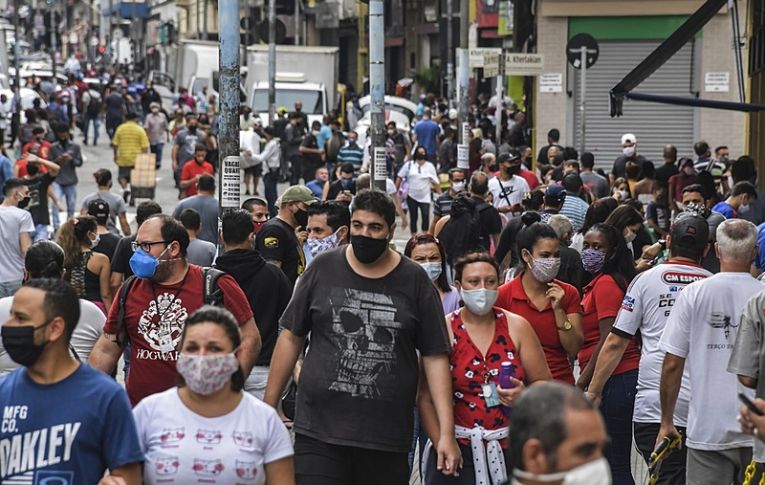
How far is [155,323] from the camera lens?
745cm

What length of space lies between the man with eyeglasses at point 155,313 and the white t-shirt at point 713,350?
205 cm

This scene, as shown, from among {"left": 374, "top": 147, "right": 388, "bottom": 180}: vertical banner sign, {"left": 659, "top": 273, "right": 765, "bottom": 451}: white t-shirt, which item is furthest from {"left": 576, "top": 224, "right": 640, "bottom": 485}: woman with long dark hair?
{"left": 374, "top": 147, "right": 388, "bottom": 180}: vertical banner sign

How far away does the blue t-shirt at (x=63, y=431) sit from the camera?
5.39 m

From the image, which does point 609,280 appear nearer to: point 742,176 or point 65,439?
point 65,439

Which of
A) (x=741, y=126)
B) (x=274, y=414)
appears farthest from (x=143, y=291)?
(x=741, y=126)

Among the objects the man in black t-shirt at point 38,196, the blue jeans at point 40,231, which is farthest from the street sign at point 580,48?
the blue jeans at point 40,231

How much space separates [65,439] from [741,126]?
83.8ft

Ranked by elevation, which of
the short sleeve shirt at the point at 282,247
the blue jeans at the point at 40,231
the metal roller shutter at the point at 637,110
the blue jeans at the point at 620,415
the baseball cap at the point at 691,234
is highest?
the metal roller shutter at the point at 637,110

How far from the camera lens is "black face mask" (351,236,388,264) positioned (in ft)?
22.7

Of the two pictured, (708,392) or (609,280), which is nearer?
(708,392)

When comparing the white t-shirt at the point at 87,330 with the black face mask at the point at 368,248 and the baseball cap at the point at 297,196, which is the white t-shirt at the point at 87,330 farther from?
the baseball cap at the point at 297,196

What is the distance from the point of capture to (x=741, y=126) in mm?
29609

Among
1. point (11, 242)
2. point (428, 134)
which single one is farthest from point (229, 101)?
point (428, 134)

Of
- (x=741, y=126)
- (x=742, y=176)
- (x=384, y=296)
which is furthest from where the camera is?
(x=741, y=126)
